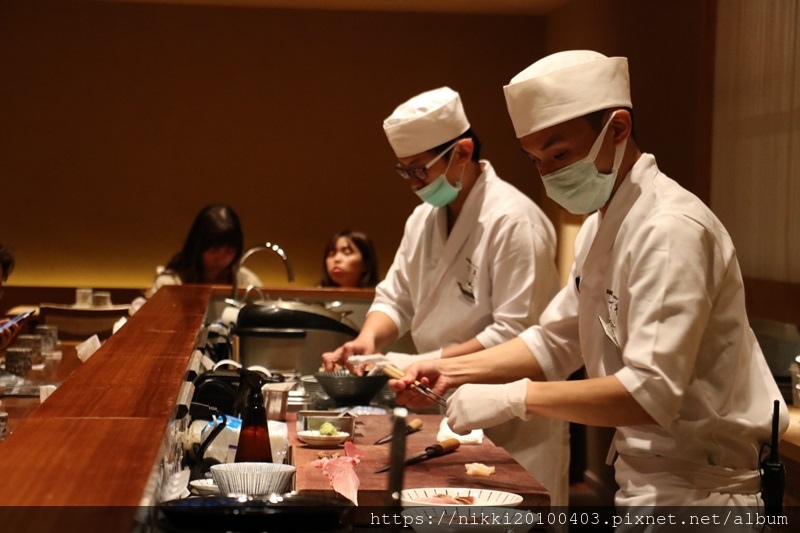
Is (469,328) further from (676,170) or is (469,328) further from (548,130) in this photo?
(676,170)

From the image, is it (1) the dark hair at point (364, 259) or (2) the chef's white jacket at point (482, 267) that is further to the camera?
(1) the dark hair at point (364, 259)

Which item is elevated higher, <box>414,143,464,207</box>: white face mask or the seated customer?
<box>414,143,464,207</box>: white face mask

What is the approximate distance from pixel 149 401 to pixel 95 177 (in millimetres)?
6824

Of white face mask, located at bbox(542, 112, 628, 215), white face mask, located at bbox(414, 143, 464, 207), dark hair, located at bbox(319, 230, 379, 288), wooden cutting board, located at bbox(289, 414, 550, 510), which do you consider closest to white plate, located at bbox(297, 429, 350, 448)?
wooden cutting board, located at bbox(289, 414, 550, 510)

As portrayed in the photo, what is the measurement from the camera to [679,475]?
80.8 inches

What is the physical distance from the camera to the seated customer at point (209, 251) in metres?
5.33

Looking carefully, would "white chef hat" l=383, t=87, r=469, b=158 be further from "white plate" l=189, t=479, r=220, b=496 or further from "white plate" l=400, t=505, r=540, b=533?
"white plate" l=400, t=505, r=540, b=533

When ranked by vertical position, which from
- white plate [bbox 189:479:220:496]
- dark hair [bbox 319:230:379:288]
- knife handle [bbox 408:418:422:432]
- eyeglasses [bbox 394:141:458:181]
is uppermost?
eyeglasses [bbox 394:141:458:181]

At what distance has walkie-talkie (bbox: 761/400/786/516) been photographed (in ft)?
6.53

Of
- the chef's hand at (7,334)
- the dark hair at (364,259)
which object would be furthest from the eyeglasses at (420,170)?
the dark hair at (364,259)

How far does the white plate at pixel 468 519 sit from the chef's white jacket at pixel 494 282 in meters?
1.39

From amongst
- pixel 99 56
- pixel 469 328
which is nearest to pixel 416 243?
pixel 469 328

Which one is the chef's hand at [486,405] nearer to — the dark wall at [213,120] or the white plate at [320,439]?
the white plate at [320,439]

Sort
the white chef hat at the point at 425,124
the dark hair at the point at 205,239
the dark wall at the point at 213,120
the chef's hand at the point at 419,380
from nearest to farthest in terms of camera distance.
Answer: the chef's hand at the point at 419,380 < the white chef hat at the point at 425,124 < the dark hair at the point at 205,239 < the dark wall at the point at 213,120
